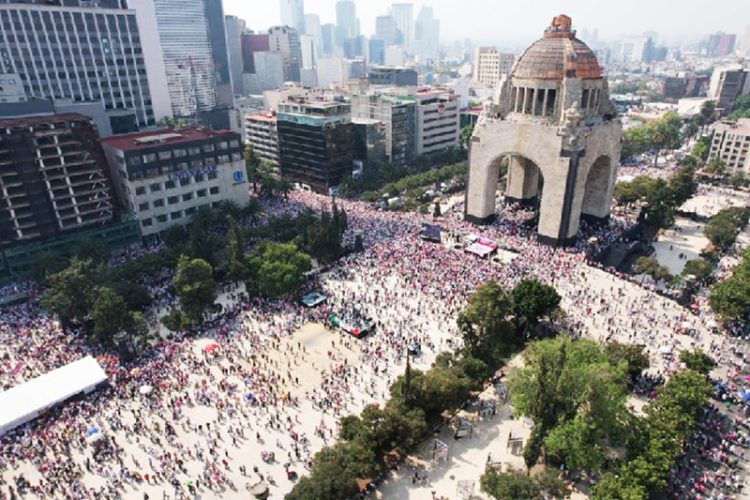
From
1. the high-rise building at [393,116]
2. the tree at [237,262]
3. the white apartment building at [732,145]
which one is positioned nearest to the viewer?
the tree at [237,262]

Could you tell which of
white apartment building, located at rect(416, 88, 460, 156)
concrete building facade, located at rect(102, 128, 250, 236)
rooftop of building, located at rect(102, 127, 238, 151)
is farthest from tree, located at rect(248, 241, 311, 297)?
white apartment building, located at rect(416, 88, 460, 156)

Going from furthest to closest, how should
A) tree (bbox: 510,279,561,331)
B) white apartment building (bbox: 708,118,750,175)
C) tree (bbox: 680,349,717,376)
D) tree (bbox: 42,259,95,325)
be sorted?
white apartment building (bbox: 708,118,750,175), tree (bbox: 42,259,95,325), tree (bbox: 510,279,561,331), tree (bbox: 680,349,717,376)

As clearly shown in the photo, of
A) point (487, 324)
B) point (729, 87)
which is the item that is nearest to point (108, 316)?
point (487, 324)

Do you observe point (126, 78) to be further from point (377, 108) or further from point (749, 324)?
point (749, 324)

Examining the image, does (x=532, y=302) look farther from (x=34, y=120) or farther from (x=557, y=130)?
(x=34, y=120)

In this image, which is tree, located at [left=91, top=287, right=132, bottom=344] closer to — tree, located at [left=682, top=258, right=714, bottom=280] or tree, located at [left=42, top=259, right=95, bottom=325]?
tree, located at [left=42, top=259, right=95, bottom=325]

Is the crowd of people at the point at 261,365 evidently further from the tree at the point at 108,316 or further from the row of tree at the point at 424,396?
the row of tree at the point at 424,396

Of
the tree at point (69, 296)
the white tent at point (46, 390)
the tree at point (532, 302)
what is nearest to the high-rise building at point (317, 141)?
the tree at point (69, 296)
